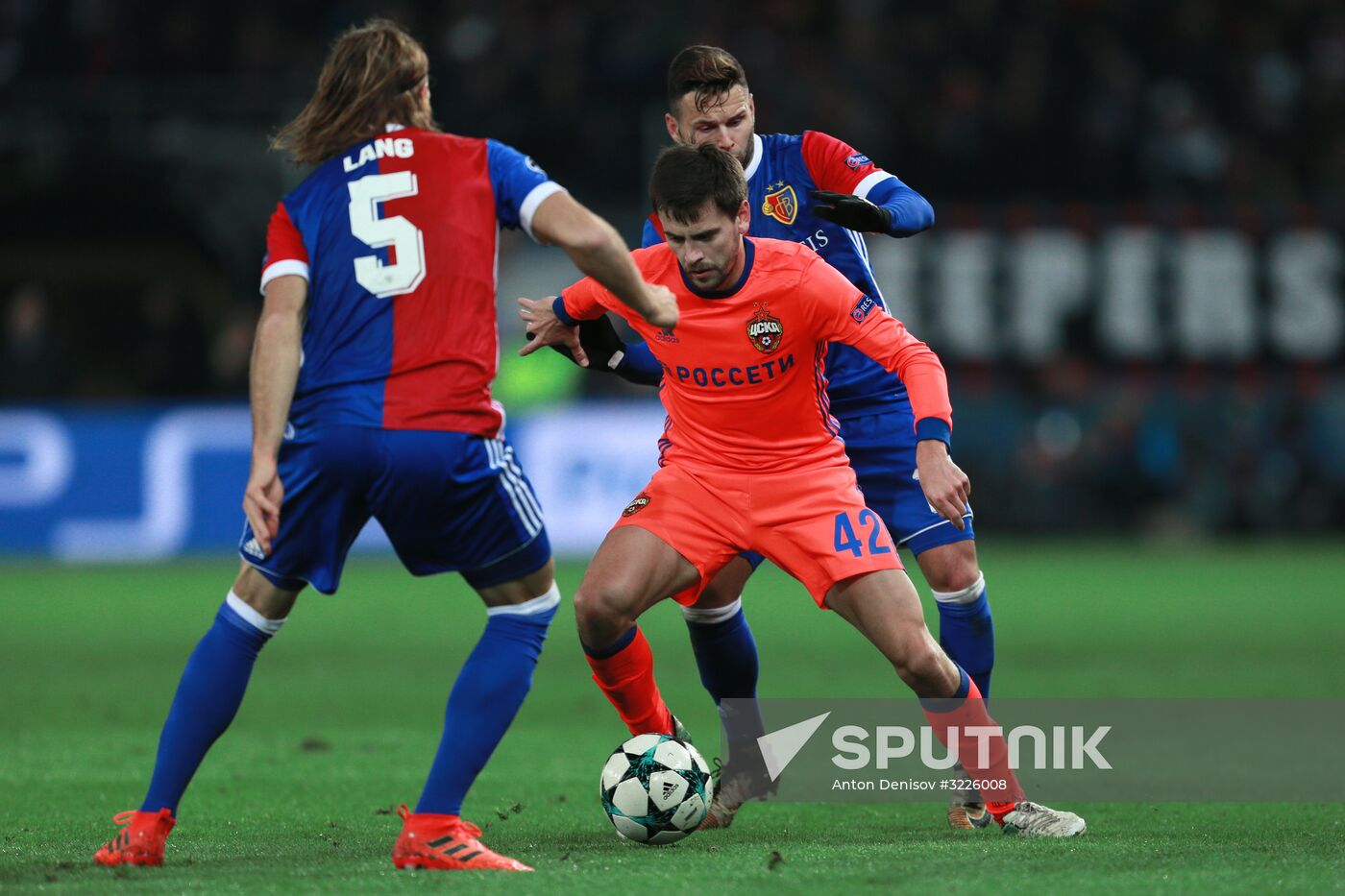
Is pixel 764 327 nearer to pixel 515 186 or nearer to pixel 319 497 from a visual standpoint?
pixel 515 186

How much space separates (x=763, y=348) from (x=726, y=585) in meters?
0.84

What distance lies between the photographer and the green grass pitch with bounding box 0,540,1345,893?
14.7ft

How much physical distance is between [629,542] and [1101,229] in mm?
13755

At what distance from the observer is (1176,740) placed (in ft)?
23.7

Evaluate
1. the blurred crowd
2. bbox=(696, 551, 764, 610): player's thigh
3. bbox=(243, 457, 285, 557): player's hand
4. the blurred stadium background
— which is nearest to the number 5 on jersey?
bbox=(243, 457, 285, 557): player's hand

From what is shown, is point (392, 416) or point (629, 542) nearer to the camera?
point (392, 416)

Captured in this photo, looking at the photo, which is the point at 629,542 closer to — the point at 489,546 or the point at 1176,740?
the point at 489,546

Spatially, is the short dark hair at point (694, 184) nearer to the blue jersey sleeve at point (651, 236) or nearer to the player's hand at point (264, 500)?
the blue jersey sleeve at point (651, 236)

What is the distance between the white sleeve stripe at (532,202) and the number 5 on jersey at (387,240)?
27 centimetres

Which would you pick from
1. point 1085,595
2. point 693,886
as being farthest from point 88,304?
point 693,886

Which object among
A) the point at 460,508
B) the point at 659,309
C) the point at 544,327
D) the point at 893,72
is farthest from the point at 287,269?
the point at 893,72

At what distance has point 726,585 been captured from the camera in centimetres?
564

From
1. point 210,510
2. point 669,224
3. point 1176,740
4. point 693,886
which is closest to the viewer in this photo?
point 693,886

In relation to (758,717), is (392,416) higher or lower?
higher
